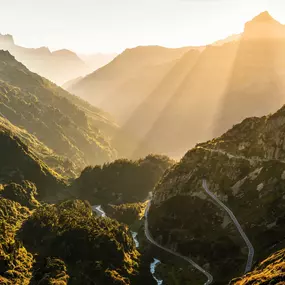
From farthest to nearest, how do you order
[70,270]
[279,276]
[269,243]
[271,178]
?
1. [271,178]
2. [70,270]
3. [269,243]
4. [279,276]

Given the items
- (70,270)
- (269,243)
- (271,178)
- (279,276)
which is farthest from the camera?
(271,178)

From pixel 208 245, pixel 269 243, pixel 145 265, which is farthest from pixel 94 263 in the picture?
pixel 269 243

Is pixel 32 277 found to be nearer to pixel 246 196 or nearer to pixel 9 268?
pixel 9 268

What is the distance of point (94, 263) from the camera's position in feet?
606

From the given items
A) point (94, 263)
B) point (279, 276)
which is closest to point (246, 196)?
point (94, 263)

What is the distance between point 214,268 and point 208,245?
1443 cm

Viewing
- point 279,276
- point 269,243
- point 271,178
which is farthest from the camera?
point 271,178

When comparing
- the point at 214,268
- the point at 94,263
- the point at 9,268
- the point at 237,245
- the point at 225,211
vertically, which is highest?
the point at 225,211

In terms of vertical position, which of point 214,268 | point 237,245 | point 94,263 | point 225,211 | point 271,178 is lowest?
point 94,263

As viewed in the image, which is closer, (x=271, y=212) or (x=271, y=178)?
(x=271, y=212)

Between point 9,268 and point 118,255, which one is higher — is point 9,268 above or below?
below

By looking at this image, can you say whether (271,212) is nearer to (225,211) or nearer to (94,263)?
(225,211)

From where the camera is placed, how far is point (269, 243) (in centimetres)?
16425

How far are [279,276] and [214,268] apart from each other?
6754cm
